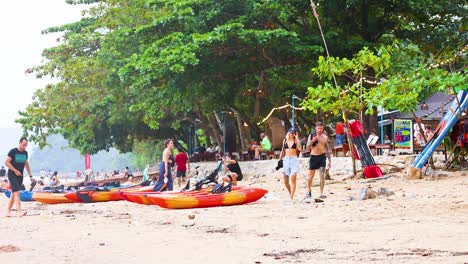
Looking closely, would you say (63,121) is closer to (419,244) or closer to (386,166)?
(386,166)

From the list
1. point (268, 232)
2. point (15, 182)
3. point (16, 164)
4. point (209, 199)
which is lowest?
point (268, 232)

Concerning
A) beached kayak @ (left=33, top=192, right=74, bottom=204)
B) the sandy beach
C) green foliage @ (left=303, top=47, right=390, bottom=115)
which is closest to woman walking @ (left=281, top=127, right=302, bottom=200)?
the sandy beach

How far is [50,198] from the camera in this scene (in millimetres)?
21594

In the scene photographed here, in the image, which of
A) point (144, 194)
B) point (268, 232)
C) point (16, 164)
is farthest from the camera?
point (144, 194)

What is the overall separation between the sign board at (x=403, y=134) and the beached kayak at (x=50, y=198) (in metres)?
10.4

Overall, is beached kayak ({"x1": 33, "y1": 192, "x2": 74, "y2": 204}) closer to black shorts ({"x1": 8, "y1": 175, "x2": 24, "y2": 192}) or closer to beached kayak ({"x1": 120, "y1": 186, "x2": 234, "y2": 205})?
beached kayak ({"x1": 120, "y1": 186, "x2": 234, "y2": 205})

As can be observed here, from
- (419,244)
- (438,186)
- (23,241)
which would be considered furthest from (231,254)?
(438,186)

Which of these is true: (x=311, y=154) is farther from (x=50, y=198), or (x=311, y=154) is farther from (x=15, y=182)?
(x=50, y=198)

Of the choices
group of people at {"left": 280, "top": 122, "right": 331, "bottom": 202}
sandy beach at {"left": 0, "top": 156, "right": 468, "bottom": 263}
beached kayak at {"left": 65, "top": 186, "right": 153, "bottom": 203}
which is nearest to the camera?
sandy beach at {"left": 0, "top": 156, "right": 468, "bottom": 263}

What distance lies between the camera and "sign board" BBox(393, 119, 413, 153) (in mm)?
24297

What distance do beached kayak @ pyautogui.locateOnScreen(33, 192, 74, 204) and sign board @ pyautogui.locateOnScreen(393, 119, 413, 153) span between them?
10.4 metres

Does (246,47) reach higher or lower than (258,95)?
higher

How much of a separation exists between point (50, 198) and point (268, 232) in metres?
11.8

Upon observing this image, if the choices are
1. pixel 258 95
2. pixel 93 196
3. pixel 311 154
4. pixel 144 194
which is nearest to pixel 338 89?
pixel 311 154
